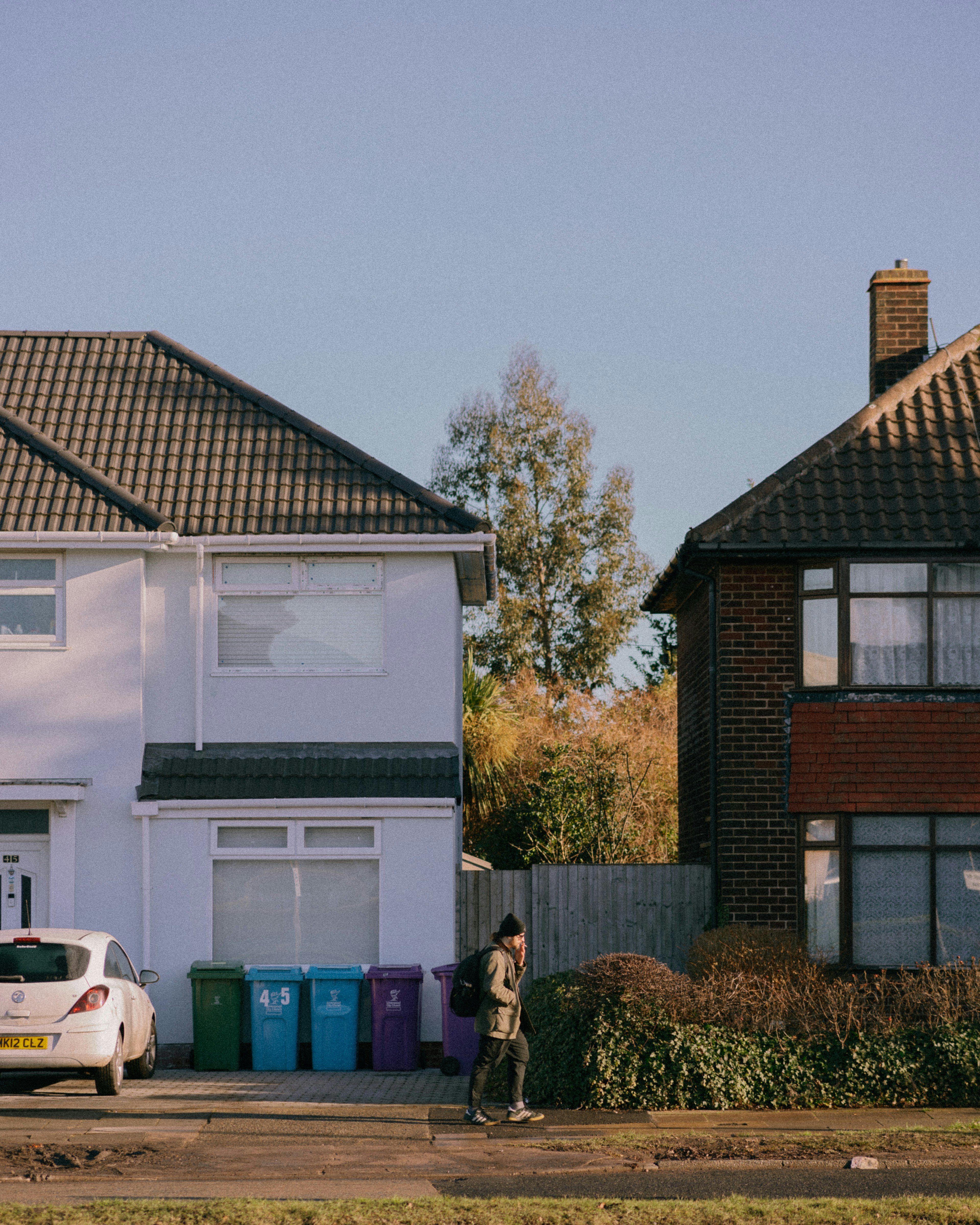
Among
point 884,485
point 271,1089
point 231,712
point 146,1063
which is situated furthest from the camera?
point 884,485

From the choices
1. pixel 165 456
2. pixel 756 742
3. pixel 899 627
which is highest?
pixel 165 456

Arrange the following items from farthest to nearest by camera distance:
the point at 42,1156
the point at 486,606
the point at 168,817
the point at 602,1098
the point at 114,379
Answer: the point at 486,606, the point at 114,379, the point at 168,817, the point at 602,1098, the point at 42,1156

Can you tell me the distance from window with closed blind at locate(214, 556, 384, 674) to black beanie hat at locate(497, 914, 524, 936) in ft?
15.3

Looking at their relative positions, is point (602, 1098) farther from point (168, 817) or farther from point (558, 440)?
point (558, 440)

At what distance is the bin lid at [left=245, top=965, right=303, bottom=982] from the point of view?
15.0 metres

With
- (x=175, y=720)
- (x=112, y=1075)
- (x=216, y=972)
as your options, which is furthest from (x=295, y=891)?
(x=112, y=1075)

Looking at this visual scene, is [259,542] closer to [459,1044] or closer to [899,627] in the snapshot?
[459,1044]

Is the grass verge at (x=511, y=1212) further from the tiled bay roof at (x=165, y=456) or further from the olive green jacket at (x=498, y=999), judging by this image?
the tiled bay roof at (x=165, y=456)

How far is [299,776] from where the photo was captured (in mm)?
15922

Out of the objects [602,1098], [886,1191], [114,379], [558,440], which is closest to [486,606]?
[558,440]

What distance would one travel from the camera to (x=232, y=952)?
15.9 meters

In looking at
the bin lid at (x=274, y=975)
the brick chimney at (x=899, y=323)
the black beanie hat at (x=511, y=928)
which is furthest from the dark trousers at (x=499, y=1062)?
the brick chimney at (x=899, y=323)

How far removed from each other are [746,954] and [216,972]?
5136 mm

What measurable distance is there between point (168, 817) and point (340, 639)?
261 centimetres
